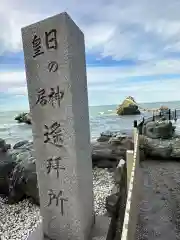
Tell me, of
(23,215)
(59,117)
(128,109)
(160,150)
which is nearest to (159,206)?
(23,215)

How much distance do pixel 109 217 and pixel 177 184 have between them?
250 cm

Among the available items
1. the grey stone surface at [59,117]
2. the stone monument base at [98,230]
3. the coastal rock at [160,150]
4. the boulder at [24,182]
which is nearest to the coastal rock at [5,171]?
→ the boulder at [24,182]

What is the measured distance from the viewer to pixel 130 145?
20.8ft

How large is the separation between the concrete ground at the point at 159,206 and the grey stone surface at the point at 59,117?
50.2 inches

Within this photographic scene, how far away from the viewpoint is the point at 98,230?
2746 mm

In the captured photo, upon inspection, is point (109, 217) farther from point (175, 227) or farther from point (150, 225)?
point (175, 227)

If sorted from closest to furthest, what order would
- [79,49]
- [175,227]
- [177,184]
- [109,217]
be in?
[79,49] → [109,217] → [175,227] → [177,184]

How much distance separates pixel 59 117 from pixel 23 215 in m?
2.49

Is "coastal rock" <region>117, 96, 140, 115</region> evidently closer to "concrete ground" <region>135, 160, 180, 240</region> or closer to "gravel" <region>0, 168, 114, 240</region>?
"concrete ground" <region>135, 160, 180, 240</region>

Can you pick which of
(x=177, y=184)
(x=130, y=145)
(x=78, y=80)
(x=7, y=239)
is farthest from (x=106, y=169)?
(x=78, y=80)

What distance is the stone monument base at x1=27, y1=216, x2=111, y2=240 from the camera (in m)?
2.54

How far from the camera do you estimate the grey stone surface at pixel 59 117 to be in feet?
6.88

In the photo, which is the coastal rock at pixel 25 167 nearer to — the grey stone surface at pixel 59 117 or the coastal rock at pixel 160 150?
the coastal rock at pixel 160 150

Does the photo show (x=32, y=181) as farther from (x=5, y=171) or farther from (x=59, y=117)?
(x=59, y=117)
